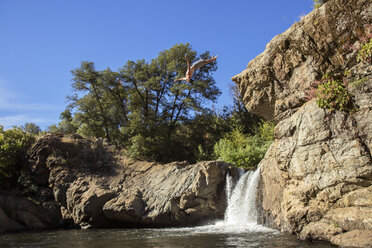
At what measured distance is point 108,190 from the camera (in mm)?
16797

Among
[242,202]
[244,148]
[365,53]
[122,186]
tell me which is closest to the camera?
[365,53]

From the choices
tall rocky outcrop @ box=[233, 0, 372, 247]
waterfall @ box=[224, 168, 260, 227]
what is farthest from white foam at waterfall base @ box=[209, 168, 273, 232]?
tall rocky outcrop @ box=[233, 0, 372, 247]

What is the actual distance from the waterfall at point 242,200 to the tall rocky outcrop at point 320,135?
1103 millimetres

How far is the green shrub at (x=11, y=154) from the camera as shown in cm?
1948

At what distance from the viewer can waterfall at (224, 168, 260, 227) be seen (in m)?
14.0

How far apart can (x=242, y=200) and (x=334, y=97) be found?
693cm

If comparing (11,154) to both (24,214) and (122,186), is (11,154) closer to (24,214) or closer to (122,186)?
(24,214)

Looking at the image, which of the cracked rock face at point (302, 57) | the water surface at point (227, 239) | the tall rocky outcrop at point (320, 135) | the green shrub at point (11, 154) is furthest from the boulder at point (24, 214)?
the cracked rock face at point (302, 57)

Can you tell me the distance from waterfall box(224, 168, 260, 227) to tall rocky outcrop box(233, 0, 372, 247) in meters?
1.10

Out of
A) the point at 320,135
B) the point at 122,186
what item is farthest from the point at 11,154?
the point at 320,135

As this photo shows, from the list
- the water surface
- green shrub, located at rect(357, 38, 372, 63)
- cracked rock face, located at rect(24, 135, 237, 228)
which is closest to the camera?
the water surface

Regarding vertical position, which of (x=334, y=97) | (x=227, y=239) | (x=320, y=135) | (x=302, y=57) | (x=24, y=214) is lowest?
(x=227, y=239)

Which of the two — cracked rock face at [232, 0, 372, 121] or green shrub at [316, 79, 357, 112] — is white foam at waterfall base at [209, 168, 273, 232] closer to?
cracked rock face at [232, 0, 372, 121]

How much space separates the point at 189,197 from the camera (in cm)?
1520
